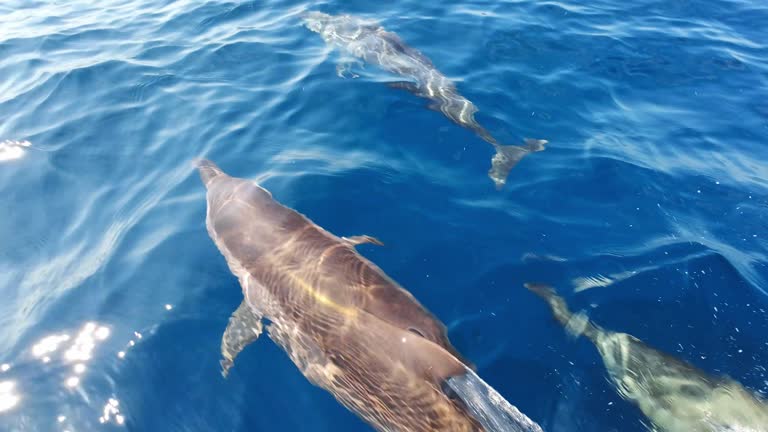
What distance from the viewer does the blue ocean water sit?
5.23 m

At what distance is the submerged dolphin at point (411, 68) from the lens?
8.19 metres

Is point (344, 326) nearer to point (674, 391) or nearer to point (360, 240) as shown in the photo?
point (360, 240)

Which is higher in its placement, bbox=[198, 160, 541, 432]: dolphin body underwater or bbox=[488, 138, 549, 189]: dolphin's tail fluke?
bbox=[198, 160, 541, 432]: dolphin body underwater

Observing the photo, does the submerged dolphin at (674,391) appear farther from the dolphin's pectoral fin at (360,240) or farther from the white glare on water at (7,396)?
the white glare on water at (7,396)

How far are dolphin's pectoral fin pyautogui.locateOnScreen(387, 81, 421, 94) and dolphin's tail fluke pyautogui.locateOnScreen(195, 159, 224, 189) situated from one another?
397 centimetres

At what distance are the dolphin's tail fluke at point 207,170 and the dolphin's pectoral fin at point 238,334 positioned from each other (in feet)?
8.51

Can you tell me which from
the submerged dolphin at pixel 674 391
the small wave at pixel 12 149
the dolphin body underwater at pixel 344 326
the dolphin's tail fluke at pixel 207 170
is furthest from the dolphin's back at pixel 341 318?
the small wave at pixel 12 149

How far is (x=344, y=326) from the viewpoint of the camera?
457 cm

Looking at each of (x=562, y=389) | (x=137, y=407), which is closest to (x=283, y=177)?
(x=137, y=407)

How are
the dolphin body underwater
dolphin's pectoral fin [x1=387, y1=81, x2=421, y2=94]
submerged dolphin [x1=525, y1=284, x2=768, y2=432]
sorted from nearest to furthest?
the dolphin body underwater, submerged dolphin [x1=525, y1=284, x2=768, y2=432], dolphin's pectoral fin [x1=387, y1=81, x2=421, y2=94]

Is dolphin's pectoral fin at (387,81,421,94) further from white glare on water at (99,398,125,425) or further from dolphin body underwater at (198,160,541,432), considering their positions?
white glare on water at (99,398,125,425)

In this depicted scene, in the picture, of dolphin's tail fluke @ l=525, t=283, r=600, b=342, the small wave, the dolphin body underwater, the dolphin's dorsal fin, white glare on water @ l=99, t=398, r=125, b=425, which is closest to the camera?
the dolphin body underwater

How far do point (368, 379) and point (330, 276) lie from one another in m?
1.23

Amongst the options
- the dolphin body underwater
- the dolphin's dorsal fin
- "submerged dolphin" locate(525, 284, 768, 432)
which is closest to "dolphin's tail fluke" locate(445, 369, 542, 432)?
the dolphin body underwater
